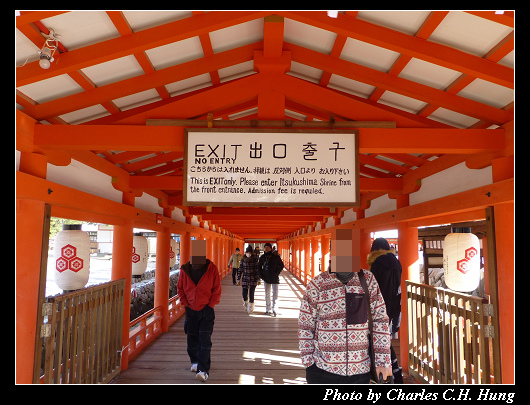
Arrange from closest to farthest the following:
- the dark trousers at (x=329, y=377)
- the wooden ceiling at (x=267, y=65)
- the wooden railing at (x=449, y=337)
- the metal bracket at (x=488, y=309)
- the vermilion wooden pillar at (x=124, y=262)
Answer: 1. the dark trousers at (x=329, y=377)
2. the wooden ceiling at (x=267, y=65)
3. the metal bracket at (x=488, y=309)
4. the wooden railing at (x=449, y=337)
5. the vermilion wooden pillar at (x=124, y=262)

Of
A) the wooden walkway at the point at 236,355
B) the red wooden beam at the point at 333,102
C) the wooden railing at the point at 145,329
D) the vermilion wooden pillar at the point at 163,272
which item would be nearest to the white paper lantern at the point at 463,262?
the red wooden beam at the point at 333,102

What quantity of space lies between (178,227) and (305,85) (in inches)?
201

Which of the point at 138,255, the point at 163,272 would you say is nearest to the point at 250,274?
the point at 163,272

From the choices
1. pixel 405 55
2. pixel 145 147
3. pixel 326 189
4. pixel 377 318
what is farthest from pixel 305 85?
pixel 377 318

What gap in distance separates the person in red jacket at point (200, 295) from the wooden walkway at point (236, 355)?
43cm

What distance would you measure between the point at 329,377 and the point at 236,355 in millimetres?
3558

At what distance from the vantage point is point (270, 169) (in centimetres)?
254

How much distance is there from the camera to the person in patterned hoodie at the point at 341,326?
6.59 feet

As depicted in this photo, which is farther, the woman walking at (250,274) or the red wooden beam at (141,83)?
the woman walking at (250,274)

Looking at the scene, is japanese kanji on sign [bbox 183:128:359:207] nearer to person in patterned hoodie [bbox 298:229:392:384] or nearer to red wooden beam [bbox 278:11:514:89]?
person in patterned hoodie [bbox 298:229:392:384]

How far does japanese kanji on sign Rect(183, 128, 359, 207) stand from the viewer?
2516 mm

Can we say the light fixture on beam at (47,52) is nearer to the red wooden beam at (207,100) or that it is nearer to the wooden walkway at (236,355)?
the red wooden beam at (207,100)

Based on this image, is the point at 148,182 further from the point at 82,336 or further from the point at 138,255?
the point at 82,336
